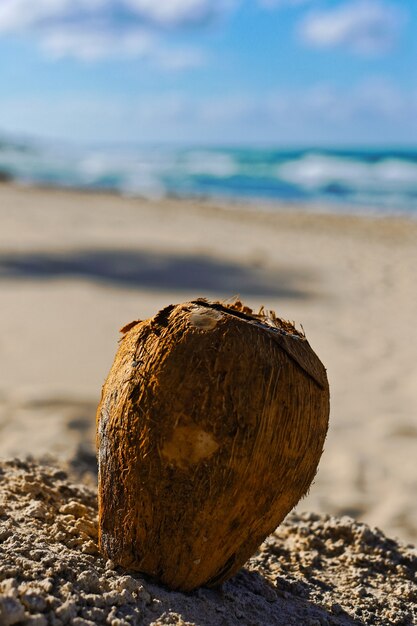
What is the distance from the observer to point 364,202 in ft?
81.3

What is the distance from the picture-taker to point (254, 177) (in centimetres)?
3403

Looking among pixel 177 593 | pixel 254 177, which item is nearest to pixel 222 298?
pixel 177 593

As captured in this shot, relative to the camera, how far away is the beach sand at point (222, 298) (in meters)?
4.34

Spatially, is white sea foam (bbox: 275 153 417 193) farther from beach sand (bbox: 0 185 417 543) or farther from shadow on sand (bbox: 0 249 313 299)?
shadow on sand (bbox: 0 249 313 299)

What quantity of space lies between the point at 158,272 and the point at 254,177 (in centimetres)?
2519

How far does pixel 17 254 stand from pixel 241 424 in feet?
27.1

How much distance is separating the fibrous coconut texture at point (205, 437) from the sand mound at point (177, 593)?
0.12 m

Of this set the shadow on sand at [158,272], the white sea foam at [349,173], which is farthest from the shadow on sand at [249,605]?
the white sea foam at [349,173]

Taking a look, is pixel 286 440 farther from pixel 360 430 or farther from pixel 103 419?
pixel 360 430

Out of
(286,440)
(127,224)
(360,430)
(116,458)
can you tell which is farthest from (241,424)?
(127,224)

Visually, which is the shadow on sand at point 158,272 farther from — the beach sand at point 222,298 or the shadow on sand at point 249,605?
the shadow on sand at point 249,605

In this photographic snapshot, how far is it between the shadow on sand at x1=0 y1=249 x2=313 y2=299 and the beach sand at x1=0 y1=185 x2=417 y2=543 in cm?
3

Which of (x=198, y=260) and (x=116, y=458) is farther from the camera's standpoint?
(x=198, y=260)

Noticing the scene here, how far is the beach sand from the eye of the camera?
4336mm
